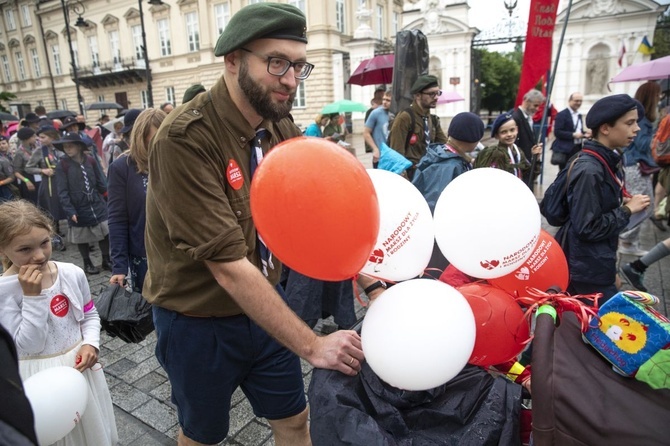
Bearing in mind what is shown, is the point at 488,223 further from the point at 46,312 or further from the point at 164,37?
the point at 164,37

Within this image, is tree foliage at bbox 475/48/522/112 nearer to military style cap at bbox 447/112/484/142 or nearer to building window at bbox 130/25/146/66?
building window at bbox 130/25/146/66

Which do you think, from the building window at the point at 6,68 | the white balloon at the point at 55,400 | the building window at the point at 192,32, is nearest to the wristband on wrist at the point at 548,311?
the white balloon at the point at 55,400

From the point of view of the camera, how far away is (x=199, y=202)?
1329 mm

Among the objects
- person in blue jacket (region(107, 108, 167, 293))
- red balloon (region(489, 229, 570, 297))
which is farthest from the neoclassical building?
red balloon (region(489, 229, 570, 297))

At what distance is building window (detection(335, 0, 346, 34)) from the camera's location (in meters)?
25.9

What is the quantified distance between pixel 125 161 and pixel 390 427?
2.72 metres

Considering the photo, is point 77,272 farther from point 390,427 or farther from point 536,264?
point 536,264

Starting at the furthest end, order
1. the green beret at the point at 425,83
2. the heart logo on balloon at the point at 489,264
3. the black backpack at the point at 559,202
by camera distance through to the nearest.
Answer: the green beret at the point at 425,83, the black backpack at the point at 559,202, the heart logo on balloon at the point at 489,264

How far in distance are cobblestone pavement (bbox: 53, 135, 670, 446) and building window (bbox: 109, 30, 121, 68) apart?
37.5 metres

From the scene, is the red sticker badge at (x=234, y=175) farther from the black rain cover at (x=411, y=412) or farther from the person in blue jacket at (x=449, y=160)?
the person in blue jacket at (x=449, y=160)

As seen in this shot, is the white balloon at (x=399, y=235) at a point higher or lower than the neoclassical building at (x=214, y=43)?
lower

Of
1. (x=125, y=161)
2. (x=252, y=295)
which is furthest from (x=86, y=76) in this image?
(x=252, y=295)

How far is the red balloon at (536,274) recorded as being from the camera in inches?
71.6

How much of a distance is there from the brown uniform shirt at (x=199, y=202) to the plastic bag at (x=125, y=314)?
76cm
